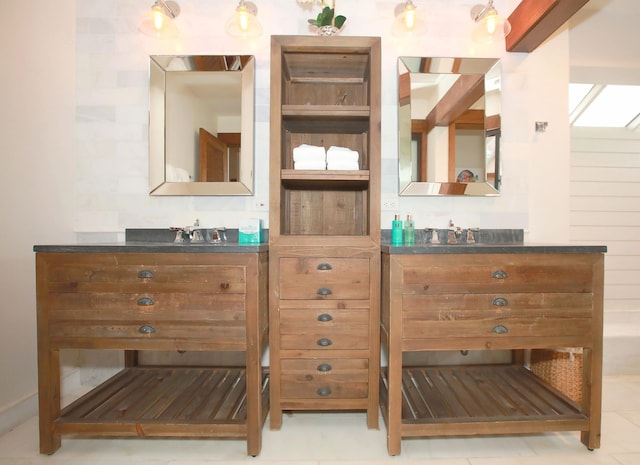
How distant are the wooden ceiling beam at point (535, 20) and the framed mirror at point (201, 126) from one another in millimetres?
1719

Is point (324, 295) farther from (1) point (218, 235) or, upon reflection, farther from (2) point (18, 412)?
(2) point (18, 412)

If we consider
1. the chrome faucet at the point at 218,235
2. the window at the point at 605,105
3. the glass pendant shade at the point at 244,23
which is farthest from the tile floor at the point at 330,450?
the window at the point at 605,105

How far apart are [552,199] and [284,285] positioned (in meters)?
1.95

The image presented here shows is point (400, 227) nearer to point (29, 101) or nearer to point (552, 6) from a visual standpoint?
point (552, 6)

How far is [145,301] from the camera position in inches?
53.5

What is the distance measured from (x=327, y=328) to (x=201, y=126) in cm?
154

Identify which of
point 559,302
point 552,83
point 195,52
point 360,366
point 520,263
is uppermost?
point 195,52

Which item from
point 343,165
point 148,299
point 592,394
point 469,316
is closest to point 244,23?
point 343,165

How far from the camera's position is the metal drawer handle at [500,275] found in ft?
4.51

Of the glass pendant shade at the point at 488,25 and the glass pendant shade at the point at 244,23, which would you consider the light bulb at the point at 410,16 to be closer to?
the glass pendant shade at the point at 488,25

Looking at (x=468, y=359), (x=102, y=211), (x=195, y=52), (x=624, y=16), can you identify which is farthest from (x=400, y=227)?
(x=624, y=16)

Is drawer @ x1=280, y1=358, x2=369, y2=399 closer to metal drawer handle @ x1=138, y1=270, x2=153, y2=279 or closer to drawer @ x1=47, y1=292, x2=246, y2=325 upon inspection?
drawer @ x1=47, y1=292, x2=246, y2=325

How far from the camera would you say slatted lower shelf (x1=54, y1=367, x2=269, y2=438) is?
139 cm

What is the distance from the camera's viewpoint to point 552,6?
162cm
